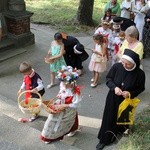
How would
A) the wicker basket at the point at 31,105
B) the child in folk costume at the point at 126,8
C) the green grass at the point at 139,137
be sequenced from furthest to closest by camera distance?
the child in folk costume at the point at 126,8, the wicker basket at the point at 31,105, the green grass at the point at 139,137

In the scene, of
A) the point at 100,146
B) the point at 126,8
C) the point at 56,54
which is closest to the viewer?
the point at 100,146

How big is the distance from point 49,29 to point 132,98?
23.8 feet

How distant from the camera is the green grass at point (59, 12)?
41.0ft

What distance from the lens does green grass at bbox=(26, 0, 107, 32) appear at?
1249 centimetres

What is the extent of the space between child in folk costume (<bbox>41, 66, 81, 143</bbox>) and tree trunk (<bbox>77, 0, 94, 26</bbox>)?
7.19 metres

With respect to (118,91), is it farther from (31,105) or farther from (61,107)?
(31,105)

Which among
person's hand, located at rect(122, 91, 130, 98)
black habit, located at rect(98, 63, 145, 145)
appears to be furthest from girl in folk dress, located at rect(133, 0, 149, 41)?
person's hand, located at rect(122, 91, 130, 98)

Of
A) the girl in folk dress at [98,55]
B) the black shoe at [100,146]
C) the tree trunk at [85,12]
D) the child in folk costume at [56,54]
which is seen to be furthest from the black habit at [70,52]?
the tree trunk at [85,12]

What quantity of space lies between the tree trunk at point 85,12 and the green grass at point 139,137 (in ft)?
22.7

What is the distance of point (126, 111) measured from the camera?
17.6ft

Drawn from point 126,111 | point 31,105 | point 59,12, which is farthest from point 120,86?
point 59,12

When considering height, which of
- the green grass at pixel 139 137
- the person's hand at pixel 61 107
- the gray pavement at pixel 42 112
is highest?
the person's hand at pixel 61 107

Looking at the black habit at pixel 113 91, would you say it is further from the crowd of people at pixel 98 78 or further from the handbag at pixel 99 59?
the handbag at pixel 99 59

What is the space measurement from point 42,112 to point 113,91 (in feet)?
6.96
